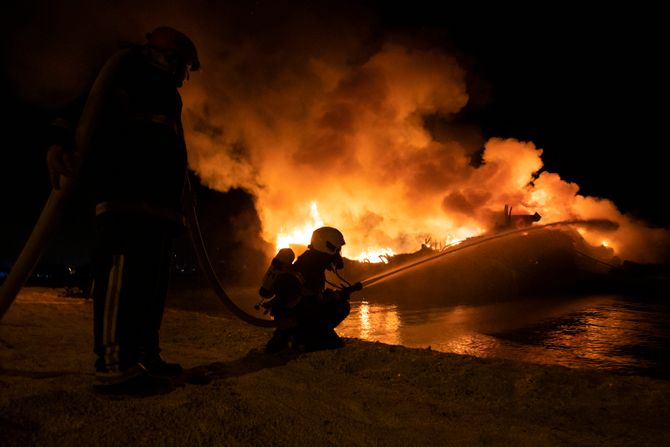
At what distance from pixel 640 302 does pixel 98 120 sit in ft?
69.0

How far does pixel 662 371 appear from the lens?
21.5 feet

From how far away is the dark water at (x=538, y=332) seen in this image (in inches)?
285

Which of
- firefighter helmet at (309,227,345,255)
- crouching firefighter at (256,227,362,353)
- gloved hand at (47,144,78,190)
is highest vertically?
gloved hand at (47,144,78,190)

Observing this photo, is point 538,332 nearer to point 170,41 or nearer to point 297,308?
point 297,308

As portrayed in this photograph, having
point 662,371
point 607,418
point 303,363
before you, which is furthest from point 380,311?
point 607,418

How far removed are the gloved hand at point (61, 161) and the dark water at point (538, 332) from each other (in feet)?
20.7

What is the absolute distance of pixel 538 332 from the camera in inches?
386

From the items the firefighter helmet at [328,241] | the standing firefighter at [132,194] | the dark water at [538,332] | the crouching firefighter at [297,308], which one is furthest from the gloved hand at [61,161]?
the dark water at [538,332]

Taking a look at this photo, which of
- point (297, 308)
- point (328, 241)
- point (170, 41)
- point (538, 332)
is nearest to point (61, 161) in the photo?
point (170, 41)

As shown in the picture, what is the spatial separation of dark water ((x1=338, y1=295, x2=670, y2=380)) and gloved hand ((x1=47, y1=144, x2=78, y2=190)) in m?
6.31

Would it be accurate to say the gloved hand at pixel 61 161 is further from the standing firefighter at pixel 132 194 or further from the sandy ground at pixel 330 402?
the sandy ground at pixel 330 402

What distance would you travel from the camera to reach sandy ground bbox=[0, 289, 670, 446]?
80.4 inches

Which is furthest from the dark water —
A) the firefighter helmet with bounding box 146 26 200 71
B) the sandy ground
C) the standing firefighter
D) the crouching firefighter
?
the firefighter helmet with bounding box 146 26 200 71

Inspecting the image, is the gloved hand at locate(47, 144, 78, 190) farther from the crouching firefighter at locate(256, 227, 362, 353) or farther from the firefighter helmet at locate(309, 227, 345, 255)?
the firefighter helmet at locate(309, 227, 345, 255)
